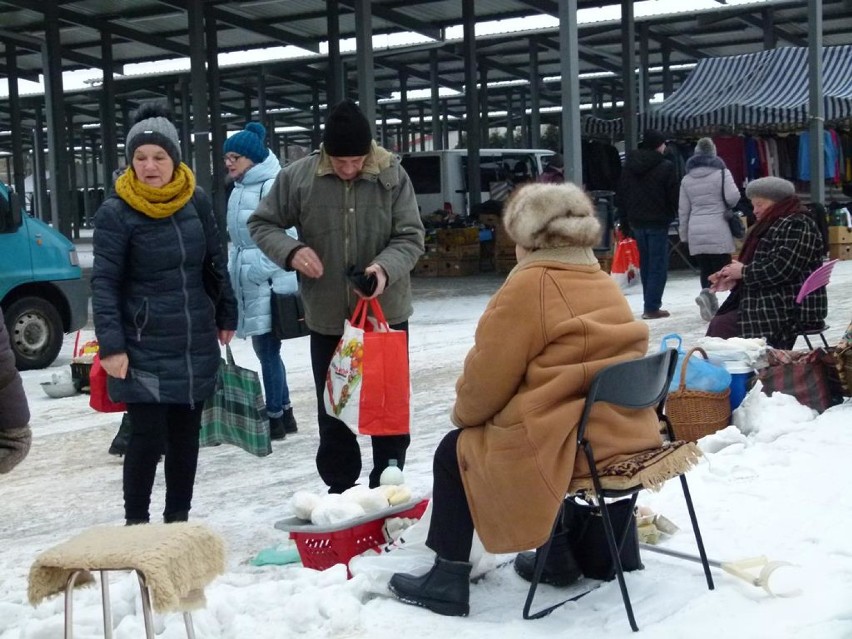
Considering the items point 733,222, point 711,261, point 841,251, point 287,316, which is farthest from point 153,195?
point 841,251

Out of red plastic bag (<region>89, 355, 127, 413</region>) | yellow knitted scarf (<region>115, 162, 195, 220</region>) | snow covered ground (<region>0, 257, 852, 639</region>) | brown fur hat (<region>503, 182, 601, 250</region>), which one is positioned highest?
yellow knitted scarf (<region>115, 162, 195, 220</region>)

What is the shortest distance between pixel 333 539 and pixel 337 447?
86cm

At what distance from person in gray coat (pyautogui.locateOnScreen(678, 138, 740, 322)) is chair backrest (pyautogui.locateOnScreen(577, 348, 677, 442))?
787 cm

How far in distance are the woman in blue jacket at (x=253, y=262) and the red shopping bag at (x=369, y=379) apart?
2.04 meters

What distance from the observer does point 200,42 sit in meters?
17.4

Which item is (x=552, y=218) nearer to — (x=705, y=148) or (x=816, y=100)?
(x=705, y=148)

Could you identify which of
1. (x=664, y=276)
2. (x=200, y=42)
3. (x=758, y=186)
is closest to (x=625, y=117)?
(x=200, y=42)

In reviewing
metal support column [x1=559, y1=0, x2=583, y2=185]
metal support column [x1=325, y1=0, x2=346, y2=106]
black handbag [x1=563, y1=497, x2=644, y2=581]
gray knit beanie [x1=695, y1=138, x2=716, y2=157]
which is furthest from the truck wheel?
metal support column [x1=325, y1=0, x2=346, y2=106]

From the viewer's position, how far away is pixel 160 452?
4.98 meters

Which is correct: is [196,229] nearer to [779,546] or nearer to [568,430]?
[568,430]

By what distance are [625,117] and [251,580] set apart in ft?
60.7

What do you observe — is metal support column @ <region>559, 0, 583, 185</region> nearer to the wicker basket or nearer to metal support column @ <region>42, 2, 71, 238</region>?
the wicker basket

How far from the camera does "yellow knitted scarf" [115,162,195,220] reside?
4781 mm

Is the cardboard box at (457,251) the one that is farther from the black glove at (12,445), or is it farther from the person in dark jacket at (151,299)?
the black glove at (12,445)
